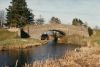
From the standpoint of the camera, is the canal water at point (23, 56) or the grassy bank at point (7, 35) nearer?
the canal water at point (23, 56)

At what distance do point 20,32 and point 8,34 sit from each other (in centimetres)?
420

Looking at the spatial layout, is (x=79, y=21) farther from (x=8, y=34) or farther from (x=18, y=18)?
(x=8, y=34)

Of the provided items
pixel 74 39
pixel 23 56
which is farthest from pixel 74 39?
pixel 23 56

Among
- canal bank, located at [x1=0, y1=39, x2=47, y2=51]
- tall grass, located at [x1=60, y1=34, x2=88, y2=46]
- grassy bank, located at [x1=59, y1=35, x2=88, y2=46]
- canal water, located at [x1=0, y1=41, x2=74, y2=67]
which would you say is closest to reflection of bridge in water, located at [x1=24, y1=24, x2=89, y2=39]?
tall grass, located at [x1=60, y1=34, x2=88, y2=46]

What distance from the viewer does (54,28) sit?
3472 inches

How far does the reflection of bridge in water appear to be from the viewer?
85.9 metres

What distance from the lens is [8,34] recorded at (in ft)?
273

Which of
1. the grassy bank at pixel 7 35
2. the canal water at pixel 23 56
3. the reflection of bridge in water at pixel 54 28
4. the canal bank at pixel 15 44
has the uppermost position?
the reflection of bridge in water at pixel 54 28

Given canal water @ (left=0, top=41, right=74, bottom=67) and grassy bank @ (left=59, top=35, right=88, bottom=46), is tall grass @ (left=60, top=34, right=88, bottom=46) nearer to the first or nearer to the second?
grassy bank @ (left=59, top=35, right=88, bottom=46)

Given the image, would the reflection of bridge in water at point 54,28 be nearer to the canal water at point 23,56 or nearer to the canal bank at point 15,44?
the canal bank at point 15,44

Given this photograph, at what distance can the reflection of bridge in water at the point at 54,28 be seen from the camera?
8588 centimetres

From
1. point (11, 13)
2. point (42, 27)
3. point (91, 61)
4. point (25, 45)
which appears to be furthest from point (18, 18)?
point (91, 61)

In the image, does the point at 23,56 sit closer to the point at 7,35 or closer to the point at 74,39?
the point at 7,35

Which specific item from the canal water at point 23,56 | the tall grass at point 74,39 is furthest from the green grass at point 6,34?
the canal water at point 23,56
